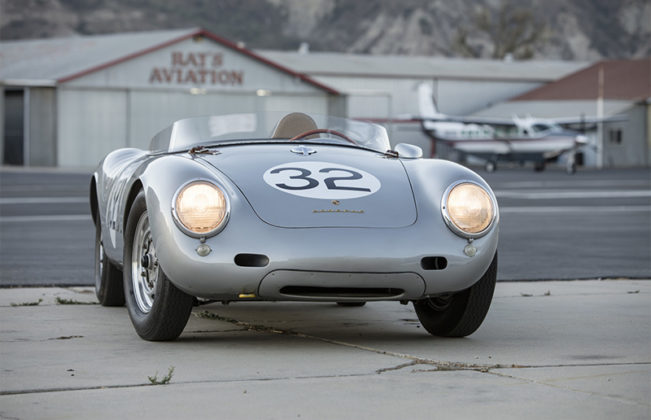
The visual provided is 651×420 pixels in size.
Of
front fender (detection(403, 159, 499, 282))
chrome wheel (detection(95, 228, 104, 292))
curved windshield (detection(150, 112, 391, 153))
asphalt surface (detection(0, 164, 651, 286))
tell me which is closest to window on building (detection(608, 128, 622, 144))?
asphalt surface (detection(0, 164, 651, 286))

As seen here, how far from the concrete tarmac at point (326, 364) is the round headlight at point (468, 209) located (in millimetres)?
579

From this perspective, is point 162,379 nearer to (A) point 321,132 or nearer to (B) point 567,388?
(B) point 567,388

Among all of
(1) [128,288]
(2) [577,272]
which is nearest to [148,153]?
(1) [128,288]

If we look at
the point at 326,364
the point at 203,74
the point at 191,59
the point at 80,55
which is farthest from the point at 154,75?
the point at 326,364

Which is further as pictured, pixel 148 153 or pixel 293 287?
pixel 148 153

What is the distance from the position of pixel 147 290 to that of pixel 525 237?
8.44 metres

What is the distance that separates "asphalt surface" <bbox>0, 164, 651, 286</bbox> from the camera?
9.26 m

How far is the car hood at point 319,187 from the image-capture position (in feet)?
16.7

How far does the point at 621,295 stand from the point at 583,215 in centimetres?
1075

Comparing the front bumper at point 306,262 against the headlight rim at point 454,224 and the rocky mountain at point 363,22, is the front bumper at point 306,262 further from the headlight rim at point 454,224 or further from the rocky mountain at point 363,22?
the rocky mountain at point 363,22

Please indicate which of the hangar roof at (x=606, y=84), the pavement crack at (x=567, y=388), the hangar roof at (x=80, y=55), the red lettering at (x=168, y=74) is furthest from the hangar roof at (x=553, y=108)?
the pavement crack at (x=567, y=388)

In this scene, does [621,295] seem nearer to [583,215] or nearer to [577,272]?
[577,272]

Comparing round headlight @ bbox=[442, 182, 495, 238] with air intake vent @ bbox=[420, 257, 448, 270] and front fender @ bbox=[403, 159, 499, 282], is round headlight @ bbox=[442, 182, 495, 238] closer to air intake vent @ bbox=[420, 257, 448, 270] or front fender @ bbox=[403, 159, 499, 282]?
front fender @ bbox=[403, 159, 499, 282]

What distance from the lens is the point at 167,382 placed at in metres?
4.30
